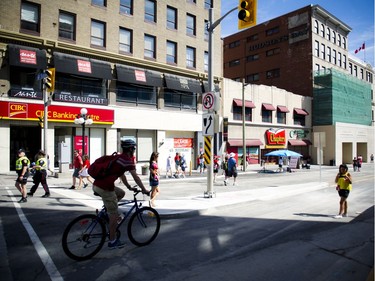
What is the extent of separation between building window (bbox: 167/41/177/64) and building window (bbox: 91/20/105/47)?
21.8 ft

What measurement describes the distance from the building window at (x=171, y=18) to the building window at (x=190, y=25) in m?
1.50

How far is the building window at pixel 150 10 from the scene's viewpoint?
2731cm

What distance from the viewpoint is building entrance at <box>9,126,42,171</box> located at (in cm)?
2062

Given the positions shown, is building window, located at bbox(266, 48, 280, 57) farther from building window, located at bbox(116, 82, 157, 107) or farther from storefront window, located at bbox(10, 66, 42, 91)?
storefront window, located at bbox(10, 66, 42, 91)

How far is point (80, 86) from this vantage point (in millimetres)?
22984

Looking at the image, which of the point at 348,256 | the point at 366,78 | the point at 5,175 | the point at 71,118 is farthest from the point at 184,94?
the point at 366,78

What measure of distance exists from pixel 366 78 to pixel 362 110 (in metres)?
10.4

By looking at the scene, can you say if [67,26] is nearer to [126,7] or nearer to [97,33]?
[97,33]

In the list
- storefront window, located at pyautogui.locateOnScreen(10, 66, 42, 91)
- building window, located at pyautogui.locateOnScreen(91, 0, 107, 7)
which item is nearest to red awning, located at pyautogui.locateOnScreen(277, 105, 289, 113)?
building window, located at pyautogui.locateOnScreen(91, 0, 107, 7)

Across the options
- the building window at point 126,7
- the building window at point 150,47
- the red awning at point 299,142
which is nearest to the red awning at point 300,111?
the red awning at point 299,142

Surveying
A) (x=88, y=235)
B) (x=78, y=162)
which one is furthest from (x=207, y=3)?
(x=88, y=235)

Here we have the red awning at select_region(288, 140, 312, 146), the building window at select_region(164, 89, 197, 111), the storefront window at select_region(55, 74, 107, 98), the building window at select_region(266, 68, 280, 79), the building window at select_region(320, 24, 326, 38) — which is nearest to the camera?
the storefront window at select_region(55, 74, 107, 98)

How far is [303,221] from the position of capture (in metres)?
8.27

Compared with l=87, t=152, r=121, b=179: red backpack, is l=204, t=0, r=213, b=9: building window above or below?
above
